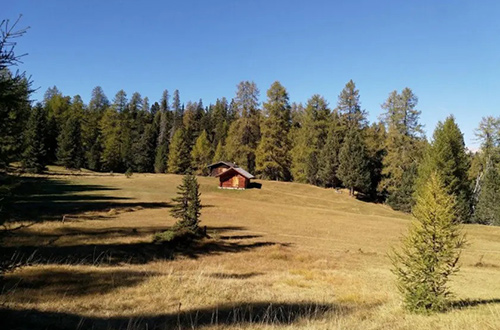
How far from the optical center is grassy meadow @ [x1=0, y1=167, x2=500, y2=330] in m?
6.77

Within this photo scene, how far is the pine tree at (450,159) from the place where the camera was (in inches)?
1502

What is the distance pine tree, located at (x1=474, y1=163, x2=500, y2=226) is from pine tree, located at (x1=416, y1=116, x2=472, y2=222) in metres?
14.6

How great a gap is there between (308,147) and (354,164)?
50.5ft

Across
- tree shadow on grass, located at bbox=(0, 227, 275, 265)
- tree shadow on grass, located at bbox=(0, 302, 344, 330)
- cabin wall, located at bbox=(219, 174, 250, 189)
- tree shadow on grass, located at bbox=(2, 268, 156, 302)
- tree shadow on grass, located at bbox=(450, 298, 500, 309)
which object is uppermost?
cabin wall, located at bbox=(219, 174, 250, 189)

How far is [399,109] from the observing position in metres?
54.1

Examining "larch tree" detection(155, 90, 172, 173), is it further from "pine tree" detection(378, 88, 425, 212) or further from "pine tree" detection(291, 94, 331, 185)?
"pine tree" detection(378, 88, 425, 212)

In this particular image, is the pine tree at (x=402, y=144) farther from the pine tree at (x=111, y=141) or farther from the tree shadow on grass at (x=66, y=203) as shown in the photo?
the pine tree at (x=111, y=141)

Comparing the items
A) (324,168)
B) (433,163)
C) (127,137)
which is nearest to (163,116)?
(127,137)

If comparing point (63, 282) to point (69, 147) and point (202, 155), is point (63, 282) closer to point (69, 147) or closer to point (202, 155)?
point (69, 147)

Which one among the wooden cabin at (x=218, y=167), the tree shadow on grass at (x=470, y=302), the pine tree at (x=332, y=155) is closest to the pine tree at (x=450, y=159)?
the pine tree at (x=332, y=155)

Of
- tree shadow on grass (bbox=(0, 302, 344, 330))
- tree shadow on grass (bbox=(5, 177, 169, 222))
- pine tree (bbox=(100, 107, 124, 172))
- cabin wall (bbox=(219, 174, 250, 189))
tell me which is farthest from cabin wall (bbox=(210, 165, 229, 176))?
tree shadow on grass (bbox=(0, 302, 344, 330))

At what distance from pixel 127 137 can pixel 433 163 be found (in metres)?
74.6

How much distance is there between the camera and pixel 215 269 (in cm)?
1620

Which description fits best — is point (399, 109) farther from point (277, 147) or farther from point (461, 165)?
point (277, 147)
